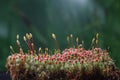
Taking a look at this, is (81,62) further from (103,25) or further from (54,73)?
(103,25)

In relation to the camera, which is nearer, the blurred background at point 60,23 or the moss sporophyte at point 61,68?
the moss sporophyte at point 61,68

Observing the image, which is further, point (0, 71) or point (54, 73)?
point (0, 71)

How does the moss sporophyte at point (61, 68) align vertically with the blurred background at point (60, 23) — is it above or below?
below

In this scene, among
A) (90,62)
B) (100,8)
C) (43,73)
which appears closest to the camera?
(43,73)

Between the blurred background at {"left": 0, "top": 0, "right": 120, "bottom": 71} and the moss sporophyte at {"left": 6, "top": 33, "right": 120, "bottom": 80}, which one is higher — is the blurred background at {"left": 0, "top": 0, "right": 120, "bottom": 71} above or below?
above

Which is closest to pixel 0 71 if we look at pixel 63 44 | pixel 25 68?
pixel 63 44

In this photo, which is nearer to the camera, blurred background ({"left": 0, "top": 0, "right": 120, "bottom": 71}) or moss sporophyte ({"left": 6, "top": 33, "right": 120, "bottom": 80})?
moss sporophyte ({"left": 6, "top": 33, "right": 120, "bottom": 80})

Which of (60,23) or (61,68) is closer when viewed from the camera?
(61,68)

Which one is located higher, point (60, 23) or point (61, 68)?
point (60, 23)
